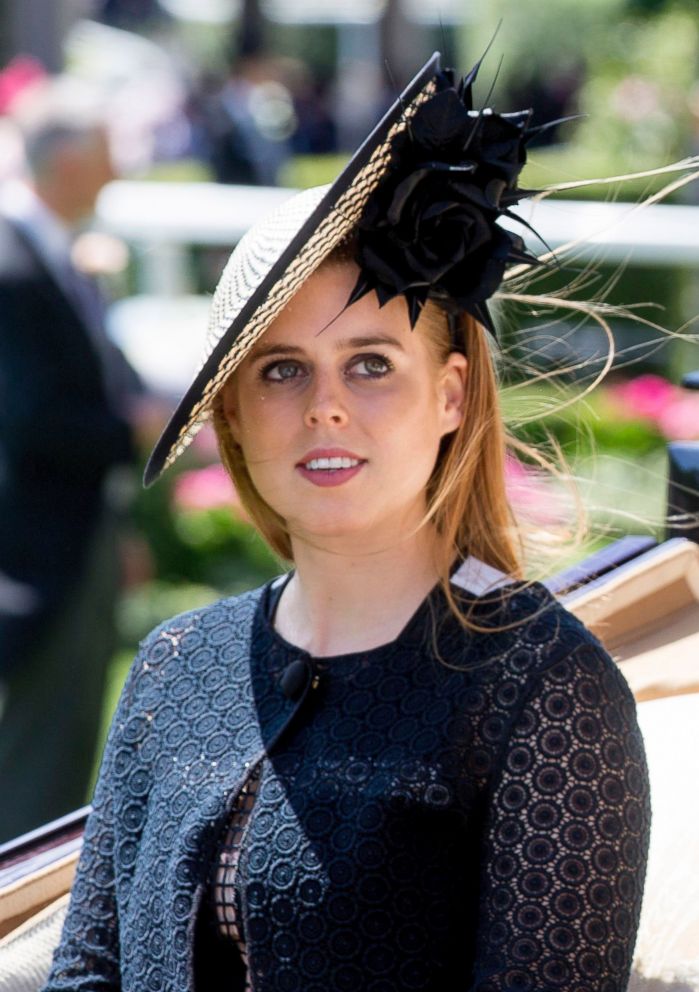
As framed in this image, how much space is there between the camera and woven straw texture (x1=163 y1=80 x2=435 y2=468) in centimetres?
143

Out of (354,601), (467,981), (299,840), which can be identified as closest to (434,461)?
(354,601)

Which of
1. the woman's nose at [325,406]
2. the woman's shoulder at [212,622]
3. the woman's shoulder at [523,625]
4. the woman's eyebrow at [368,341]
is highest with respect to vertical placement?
the woman's eyebrow at [368,341]

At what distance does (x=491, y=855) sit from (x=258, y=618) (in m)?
0.43

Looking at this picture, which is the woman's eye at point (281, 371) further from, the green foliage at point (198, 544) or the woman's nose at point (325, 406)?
the green foliage at point (198, 544)

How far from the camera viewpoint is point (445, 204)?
1445 mm

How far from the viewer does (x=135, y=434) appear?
4.04 m

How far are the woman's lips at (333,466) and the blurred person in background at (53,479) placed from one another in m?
2.38

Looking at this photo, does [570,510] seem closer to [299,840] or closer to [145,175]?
[299,840]

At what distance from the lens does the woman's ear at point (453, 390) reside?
1562 mm

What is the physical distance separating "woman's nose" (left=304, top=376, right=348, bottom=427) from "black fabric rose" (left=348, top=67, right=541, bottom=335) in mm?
89

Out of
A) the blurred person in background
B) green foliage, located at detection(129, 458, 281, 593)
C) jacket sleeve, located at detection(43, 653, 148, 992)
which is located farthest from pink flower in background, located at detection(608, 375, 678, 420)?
jacket sleeve, located at detection(43, 653, 148, 992)

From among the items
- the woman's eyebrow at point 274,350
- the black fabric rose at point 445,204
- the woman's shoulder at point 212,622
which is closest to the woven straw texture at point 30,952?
the woman's shoulder at point 212,622

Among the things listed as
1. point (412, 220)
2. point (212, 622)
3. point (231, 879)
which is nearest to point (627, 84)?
point (212, 622)

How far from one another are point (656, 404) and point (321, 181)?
6.15 meters
